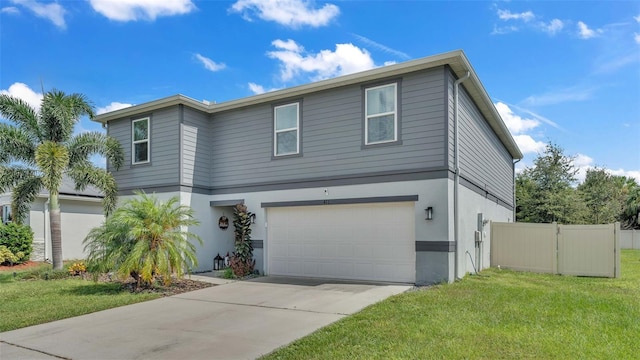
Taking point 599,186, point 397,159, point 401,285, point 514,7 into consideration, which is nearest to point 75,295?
point 401,285

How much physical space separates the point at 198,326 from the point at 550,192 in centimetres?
2145

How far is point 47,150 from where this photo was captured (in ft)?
34.4

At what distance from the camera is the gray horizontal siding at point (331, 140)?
9.45 metres

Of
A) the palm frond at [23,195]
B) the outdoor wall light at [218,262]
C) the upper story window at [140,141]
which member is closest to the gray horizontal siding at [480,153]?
the outdoor wall light at [218,262]

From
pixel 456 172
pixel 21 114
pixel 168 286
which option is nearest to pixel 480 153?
pixel 456 172

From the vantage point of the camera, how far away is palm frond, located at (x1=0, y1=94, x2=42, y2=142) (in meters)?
11.1

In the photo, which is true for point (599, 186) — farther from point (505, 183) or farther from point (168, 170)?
point (168, 170)

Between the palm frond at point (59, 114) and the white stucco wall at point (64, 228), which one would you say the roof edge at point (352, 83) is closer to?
the palm frond at point (59, 114)

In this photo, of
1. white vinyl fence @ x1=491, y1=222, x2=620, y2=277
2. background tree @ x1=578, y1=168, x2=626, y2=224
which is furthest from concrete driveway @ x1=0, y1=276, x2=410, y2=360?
background tree @ x1=578, y1=168, x2=626, y2=224

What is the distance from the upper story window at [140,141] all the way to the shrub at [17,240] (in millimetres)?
5446

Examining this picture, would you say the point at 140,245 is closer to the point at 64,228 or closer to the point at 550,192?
the point at 64,228

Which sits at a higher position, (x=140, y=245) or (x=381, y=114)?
(x=381, y=114)

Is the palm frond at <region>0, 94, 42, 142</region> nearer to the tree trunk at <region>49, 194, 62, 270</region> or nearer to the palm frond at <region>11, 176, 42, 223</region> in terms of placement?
the palm frond at <region>11, 176, 42, 223</region>

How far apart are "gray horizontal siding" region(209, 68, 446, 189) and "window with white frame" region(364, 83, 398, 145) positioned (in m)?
0.21
